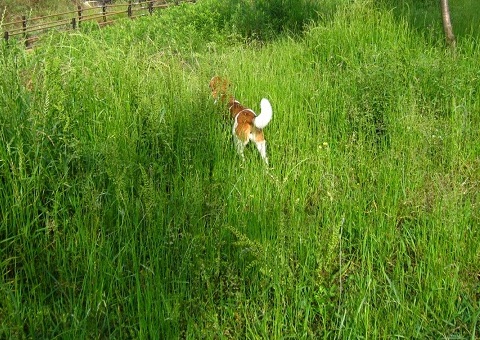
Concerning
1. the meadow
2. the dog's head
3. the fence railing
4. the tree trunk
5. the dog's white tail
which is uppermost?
the fence railing

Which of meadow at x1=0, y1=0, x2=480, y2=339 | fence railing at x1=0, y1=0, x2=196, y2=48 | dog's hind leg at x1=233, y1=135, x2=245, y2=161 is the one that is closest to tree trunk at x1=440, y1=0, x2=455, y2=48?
meadow at x1=0, y1=0, x2=480, y2=339

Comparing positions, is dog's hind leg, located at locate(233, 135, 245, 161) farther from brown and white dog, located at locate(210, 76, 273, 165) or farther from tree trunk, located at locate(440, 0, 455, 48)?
tree trunk, located at locate(440, 0, 455, 48)

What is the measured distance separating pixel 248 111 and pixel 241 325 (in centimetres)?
178

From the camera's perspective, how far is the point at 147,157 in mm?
2693

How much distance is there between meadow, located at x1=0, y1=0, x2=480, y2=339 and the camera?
188cm

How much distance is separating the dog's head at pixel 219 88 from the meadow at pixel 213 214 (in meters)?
0.18

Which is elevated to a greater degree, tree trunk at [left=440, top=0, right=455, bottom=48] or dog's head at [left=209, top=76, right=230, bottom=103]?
tree trunk at [left=440, top=0, right=455, bottom=48]

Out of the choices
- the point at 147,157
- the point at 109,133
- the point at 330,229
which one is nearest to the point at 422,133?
the point at 330,229

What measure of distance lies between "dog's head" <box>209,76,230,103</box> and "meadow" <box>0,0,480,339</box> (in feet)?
0.59

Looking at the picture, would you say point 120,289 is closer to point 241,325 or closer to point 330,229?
point 241,325

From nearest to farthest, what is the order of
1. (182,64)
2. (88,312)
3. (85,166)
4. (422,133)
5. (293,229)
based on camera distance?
(88,312) < (293,229) < (85,166) < (422,133) < (182,64)

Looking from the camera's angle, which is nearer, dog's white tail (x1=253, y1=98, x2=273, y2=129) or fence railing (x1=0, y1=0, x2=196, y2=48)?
dog's white tail (x1=253, y1=98, x2=273, y2=129)

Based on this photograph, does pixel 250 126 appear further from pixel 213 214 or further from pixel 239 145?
pixel 213 214

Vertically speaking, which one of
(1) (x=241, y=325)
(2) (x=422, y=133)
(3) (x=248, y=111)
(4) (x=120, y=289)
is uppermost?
(3) (x=248, y=111)
